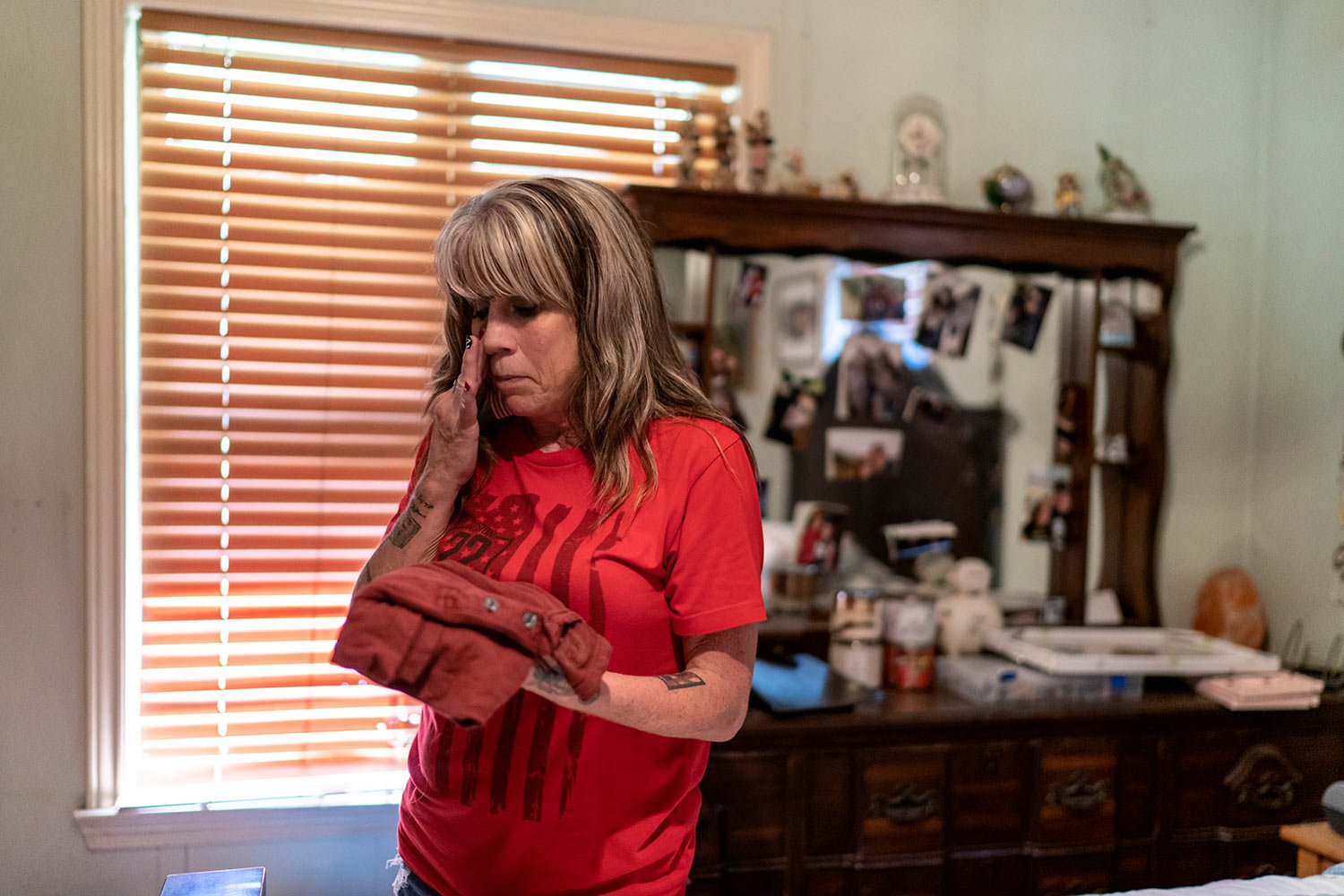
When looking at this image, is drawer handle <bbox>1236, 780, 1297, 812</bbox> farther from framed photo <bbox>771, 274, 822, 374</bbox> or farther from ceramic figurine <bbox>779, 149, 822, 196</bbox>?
ceramic figurine <bbox>779, 149, 822, 196</bbox>

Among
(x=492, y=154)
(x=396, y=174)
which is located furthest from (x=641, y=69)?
(x=396, y=174)

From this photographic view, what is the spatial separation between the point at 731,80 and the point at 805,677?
1425mm

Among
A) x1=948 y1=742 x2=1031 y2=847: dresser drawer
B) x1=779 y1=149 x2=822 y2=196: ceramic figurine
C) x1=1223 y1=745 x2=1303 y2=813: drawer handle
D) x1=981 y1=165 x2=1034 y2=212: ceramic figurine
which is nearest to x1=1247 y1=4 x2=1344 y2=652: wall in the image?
x1=1223 y1=745 x2=1303 y2=813: drawer handle

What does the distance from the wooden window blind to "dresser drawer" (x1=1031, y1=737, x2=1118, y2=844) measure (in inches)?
55.4

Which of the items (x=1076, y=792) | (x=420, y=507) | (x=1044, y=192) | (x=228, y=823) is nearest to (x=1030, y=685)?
(x=1076, y=792)

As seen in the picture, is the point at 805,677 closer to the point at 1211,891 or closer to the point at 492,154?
the point at 1211,891

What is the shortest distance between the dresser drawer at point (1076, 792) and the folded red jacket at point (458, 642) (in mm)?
1519

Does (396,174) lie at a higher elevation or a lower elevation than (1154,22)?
lower

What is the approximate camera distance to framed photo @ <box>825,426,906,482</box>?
2.44m

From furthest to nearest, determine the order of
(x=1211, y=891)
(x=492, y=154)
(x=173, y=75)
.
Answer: (x=492, y=154), (x=173, y=75), (x=1211, y=891)

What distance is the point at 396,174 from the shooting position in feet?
7.34

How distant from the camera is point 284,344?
223 cm

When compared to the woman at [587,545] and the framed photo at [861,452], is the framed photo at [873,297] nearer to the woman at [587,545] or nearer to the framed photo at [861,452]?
the framed photo at [861,452]

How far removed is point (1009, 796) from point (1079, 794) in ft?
0.54
